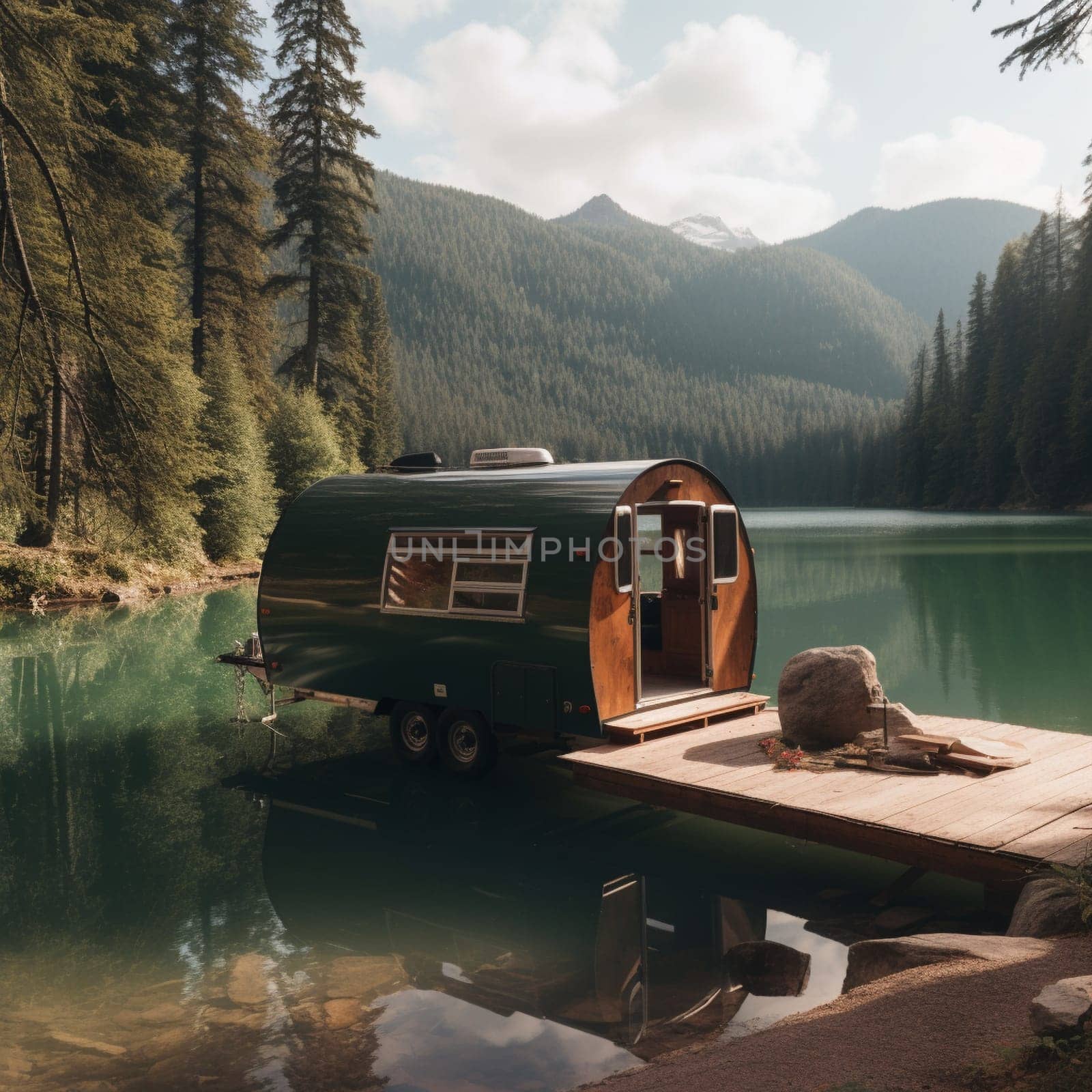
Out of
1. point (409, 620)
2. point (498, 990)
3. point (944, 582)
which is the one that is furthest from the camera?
point (944, 582)

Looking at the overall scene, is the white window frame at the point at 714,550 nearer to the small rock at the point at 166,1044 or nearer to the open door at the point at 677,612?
the open door at the point at 677,612

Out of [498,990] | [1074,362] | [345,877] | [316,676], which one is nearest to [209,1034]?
[498,990]

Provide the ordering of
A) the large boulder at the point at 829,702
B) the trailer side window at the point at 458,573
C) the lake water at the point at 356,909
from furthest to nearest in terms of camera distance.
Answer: the trailer side window at the point at 458,573 < the large boulder at the point at 829,702 < the lake water at the point at 356,909

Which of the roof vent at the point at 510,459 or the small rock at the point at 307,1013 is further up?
the roof vent at the point at 510,459

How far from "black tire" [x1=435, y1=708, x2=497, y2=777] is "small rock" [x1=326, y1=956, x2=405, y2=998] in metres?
3.66

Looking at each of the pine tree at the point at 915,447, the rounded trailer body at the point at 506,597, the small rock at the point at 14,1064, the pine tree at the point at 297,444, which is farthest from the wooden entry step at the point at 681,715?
the pine tree at the point at 915,447

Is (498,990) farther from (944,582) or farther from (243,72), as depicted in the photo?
(243,72)

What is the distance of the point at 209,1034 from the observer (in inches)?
237

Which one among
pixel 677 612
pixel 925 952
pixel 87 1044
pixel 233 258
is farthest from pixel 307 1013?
pixel 233 258

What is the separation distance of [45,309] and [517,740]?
21.6 ft

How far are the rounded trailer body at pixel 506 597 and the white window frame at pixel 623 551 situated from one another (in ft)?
0.06

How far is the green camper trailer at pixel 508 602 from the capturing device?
9859 mm

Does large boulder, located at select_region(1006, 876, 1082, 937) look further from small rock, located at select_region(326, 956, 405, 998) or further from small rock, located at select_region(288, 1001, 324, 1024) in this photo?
small rock, located at select_region(288, 1001, 324, 1024)

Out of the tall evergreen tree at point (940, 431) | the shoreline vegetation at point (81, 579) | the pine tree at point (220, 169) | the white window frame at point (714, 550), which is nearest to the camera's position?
the white window frame at point (714, 550)
